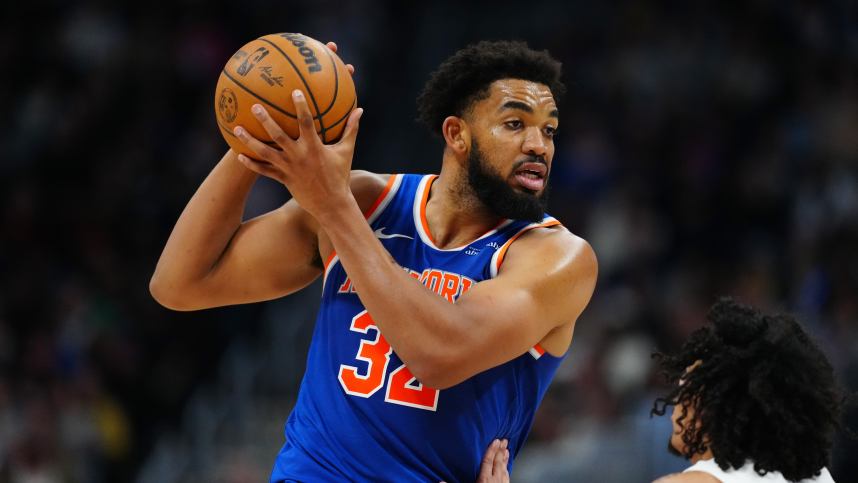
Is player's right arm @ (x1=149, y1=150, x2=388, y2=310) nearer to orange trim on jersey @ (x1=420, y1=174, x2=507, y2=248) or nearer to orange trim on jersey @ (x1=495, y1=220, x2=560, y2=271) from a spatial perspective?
orange trim on jersey @ (x1=420, y1=174, x2=507, y2=248)

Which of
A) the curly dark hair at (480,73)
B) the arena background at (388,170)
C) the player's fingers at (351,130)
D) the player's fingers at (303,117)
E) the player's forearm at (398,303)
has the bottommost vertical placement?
the player's forearm at (398,303)

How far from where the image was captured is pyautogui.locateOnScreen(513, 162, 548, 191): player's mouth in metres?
4.33

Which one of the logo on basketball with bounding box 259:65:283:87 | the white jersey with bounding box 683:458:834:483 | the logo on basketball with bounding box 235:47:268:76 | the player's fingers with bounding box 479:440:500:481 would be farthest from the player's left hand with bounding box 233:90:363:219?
the white jersey with bounding box 683:458:834:483

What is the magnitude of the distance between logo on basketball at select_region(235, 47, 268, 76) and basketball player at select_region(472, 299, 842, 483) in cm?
177

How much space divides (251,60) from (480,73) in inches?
41.5

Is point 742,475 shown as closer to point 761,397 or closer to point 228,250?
A: point 761,397

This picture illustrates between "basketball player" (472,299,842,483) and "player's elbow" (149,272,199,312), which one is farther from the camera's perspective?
"player's elbow" (149,272,199,312)

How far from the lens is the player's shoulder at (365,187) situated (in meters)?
4.47

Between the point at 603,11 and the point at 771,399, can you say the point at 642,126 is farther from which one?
the point at 771,399

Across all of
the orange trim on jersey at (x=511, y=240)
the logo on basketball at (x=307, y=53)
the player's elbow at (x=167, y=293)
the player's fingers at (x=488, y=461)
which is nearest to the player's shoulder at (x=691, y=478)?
the player's fingers at (x=488, y=461)

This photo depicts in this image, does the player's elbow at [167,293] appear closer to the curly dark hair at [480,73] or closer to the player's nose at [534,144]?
the curly dark hair at [480,73]

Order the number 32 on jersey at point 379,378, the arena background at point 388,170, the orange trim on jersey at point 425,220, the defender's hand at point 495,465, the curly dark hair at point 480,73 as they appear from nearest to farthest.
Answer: the number 32 on jersey at point 379,378
the defender's hand at point 495,465
the orange trim on jersey at point 425,220
the curly dark hair at point 480,73
the arena background at point 388,170

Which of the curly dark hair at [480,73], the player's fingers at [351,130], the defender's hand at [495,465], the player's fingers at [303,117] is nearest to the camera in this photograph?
the player's fingers at [303,117]

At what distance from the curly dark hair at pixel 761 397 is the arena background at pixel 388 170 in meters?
4.22
